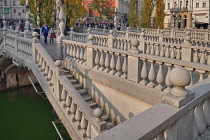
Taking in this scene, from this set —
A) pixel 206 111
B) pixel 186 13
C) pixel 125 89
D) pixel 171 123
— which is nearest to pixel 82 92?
pixel 125 89

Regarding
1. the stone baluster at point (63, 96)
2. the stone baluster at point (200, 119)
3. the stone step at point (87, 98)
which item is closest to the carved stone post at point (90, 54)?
the stone step at point (87, 98)

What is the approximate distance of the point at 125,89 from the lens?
742 centimetres

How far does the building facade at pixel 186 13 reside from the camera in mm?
59062

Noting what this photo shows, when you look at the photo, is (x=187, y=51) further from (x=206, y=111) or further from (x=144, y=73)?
(x=206, y=111)

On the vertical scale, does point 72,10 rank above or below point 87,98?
above

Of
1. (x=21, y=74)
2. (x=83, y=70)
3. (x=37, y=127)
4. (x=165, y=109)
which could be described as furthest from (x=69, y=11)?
(x=165, y=109)

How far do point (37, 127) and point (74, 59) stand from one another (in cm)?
577

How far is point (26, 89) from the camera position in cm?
2120

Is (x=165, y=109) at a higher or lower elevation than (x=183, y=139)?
higher

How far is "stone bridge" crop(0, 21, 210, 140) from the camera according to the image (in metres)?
3.08

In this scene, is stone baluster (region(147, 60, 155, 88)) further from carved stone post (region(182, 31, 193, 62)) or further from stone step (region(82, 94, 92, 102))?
carved stone post (region(182, 31, 193, 62))

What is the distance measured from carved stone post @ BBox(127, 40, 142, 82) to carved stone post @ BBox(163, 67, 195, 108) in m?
3.54

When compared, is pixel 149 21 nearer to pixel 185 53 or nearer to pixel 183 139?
pixel 185 53

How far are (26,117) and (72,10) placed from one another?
465 inches
